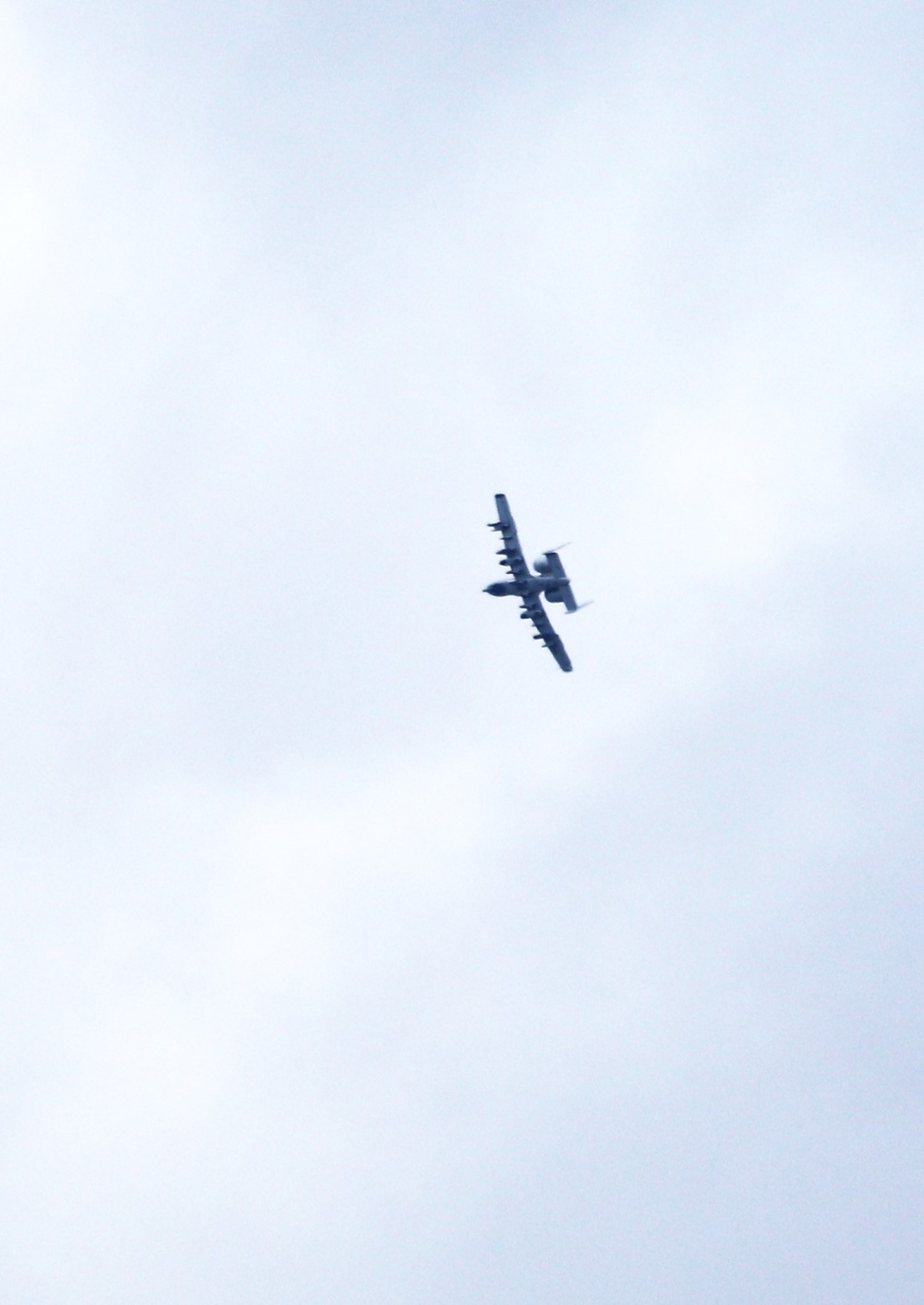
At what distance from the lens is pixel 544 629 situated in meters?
191

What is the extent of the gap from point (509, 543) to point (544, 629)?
1385cm

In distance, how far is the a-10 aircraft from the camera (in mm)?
182000

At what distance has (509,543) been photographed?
182 metres

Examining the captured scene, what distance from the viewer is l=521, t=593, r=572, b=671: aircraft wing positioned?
616ft

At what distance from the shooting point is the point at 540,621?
7490 inches

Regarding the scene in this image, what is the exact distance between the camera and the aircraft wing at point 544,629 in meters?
188

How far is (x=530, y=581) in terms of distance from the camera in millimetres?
185625

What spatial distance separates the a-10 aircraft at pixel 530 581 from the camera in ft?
597

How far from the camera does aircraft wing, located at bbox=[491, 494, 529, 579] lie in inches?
7111

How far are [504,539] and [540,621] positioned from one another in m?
12.9

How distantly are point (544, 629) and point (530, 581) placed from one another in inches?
315

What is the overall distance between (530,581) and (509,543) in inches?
234

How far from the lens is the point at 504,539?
182 m
